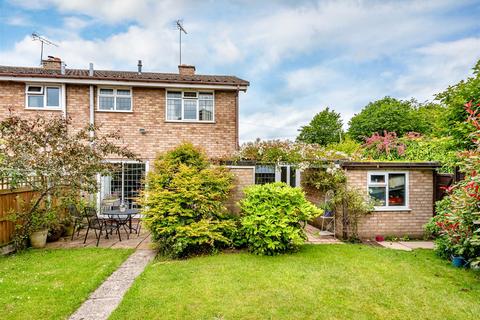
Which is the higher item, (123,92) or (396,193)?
(123,92)

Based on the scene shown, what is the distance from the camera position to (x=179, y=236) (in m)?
6.09

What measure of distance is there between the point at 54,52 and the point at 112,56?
108 inches

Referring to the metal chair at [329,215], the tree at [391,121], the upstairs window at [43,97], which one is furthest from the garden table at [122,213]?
the tree at [391,121]

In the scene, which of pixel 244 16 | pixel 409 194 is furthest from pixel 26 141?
pixel 409 194

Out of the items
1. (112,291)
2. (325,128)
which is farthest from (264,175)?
(325,128)

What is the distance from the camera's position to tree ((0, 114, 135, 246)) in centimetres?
645

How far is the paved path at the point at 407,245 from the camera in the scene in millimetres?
7086

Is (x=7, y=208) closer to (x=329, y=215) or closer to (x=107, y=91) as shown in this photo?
(x=107, y=91)

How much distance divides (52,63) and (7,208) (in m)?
8.65

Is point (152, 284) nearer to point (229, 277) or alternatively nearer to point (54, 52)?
point (229, 277)

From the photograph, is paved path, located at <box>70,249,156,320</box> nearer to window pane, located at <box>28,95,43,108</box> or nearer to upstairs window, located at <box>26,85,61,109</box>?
upstairs window, located at <box>26,85,61,109</box>

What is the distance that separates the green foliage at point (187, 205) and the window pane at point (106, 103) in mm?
6063

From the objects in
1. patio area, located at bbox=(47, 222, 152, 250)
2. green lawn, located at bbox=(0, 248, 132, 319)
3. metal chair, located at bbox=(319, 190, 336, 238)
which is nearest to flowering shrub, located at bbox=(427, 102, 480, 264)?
metal chair, located at bbox=(319, 190, 336, 238)

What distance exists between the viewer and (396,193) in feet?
26.5
